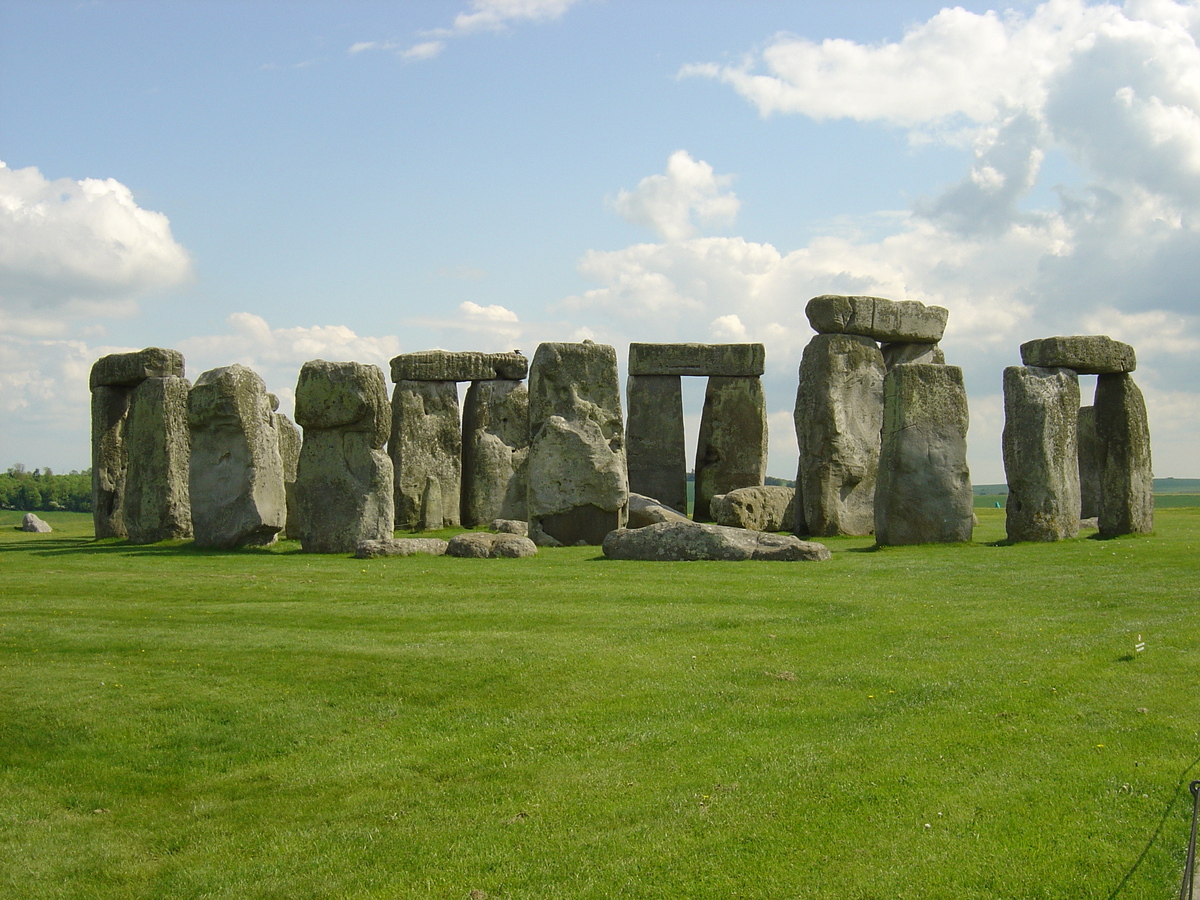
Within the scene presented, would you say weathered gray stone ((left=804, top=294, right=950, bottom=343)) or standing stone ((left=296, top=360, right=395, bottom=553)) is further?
weathered gray stone ((left=804, top=294, right=950, bottom=343))

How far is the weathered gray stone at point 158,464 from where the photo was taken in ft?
67.3

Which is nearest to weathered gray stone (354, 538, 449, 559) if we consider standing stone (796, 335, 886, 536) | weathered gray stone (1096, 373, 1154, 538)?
standing stone (796, 335, 886, 536)

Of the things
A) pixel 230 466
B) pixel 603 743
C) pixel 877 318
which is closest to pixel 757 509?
pixel 877 318

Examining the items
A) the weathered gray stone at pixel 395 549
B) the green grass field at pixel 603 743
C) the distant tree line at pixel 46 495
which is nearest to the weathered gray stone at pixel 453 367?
the weathered gray stone at pixel 395 549

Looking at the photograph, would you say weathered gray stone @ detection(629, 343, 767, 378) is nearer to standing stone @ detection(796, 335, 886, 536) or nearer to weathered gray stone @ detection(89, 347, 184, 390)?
standing stone @ detection(796, 335, 886, 536)

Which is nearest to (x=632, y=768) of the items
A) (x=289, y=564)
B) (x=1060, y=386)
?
(x=289, y=564)

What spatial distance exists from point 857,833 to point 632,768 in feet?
5.19

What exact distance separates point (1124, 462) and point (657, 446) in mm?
11465

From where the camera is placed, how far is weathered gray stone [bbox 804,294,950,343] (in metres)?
22.1

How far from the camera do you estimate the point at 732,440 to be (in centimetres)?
2727

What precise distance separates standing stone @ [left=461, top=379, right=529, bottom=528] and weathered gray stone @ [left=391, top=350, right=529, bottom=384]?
334 mm

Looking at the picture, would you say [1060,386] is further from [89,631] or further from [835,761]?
[89,631]

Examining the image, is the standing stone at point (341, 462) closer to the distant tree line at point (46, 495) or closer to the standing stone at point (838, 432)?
the standing stone at point (838, 432)

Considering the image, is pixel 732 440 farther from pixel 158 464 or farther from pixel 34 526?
pixel 34 526
